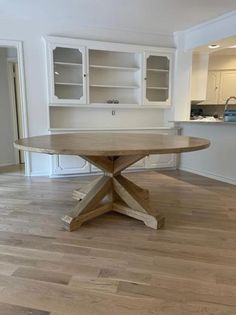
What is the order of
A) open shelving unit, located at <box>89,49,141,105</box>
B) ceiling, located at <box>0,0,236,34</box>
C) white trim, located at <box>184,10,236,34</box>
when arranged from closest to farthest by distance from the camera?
ceiling, located at <box>0,0,236,34</box> < white trim, located at <box>184,10,236,34</box> < open shelving unit, located at <box>89,49,141,105</box>

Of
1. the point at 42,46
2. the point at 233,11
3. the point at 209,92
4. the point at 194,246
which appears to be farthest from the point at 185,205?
the point at 209,92

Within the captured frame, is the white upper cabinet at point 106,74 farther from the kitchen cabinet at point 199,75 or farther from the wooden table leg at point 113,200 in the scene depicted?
→ the wooden table leg at point 113,200

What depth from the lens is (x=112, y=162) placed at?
8.23 ft

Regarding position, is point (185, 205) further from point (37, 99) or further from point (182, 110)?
point (37, 99)

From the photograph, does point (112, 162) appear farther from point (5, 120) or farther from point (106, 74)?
point (5, 120)

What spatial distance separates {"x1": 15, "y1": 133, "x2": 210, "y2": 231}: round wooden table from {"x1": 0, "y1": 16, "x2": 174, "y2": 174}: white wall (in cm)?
148

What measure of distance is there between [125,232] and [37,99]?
2494mm

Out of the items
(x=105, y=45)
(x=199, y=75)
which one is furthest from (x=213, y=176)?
(x=105, y=45)

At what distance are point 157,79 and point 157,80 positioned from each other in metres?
0.02

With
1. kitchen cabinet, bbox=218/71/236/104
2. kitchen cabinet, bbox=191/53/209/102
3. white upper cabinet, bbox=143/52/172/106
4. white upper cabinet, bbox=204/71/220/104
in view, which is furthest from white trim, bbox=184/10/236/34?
kitchen cabinet, bbox=218/71/236/104

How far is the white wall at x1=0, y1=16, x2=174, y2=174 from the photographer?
356 cm

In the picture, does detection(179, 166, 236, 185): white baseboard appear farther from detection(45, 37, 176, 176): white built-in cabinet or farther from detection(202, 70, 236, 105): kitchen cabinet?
detection(202, 70, 236, 105): kitchen cabinet

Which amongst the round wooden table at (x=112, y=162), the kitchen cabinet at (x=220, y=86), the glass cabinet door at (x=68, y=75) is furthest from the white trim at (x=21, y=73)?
the kitchen cabinet at (x=220, y=86)

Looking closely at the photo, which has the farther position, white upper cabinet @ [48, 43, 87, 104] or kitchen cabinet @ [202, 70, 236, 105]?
kitchen cabinet @ [202, 70, 236, 105]
